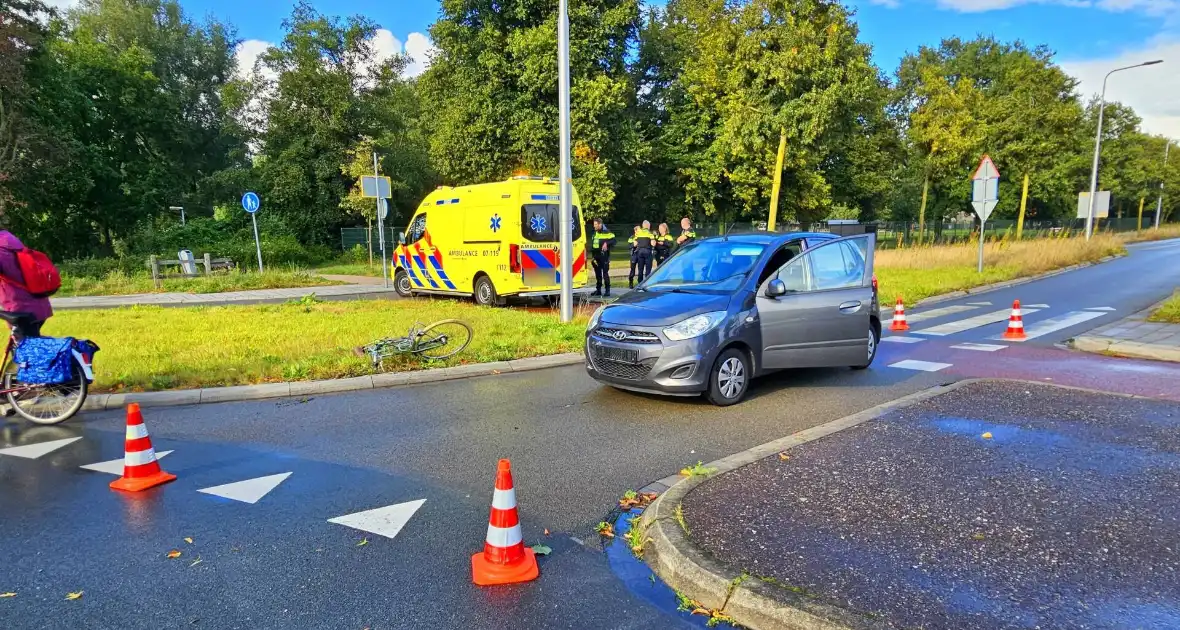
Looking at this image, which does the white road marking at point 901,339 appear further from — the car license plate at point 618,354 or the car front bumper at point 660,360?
the car license plate at point 618,354

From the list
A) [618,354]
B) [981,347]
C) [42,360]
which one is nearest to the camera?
[42,360]

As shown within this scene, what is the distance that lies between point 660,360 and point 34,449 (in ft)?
17.0

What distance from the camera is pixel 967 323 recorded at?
11.7 meters

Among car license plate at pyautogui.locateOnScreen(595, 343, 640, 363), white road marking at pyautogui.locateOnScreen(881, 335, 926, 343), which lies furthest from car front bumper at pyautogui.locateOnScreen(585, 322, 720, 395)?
white road marking at pyautogui.locateOnScreen(881, 335, 926, 343)

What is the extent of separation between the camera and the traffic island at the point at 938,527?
2.83m

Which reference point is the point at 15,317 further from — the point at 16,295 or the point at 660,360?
the point at 660,360

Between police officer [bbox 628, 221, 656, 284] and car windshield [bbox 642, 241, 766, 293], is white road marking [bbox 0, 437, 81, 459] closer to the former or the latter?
car windshield [bbox 642, 241, 766, 293]

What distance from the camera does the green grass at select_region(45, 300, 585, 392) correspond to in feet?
25.0

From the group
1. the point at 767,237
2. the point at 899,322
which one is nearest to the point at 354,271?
the point at 899,322

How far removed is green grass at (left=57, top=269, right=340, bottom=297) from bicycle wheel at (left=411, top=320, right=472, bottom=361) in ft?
39.9

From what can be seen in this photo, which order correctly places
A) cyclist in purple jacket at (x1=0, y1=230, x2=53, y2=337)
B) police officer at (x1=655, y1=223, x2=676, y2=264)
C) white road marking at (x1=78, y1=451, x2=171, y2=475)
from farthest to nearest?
police officer at (x1=655, y1=223, x2=676, y2=264) < cyclist in purple jacket at (x1=0, y1=230, x2=53, y2=337) < white road marking at (x1=78, y1=451, x2=171, y2=475)

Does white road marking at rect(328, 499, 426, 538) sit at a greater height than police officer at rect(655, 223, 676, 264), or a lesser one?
lesser

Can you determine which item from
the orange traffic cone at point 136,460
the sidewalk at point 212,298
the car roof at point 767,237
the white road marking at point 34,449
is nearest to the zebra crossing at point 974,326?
the car roof at point 767,237

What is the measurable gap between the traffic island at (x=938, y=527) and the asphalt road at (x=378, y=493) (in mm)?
478
